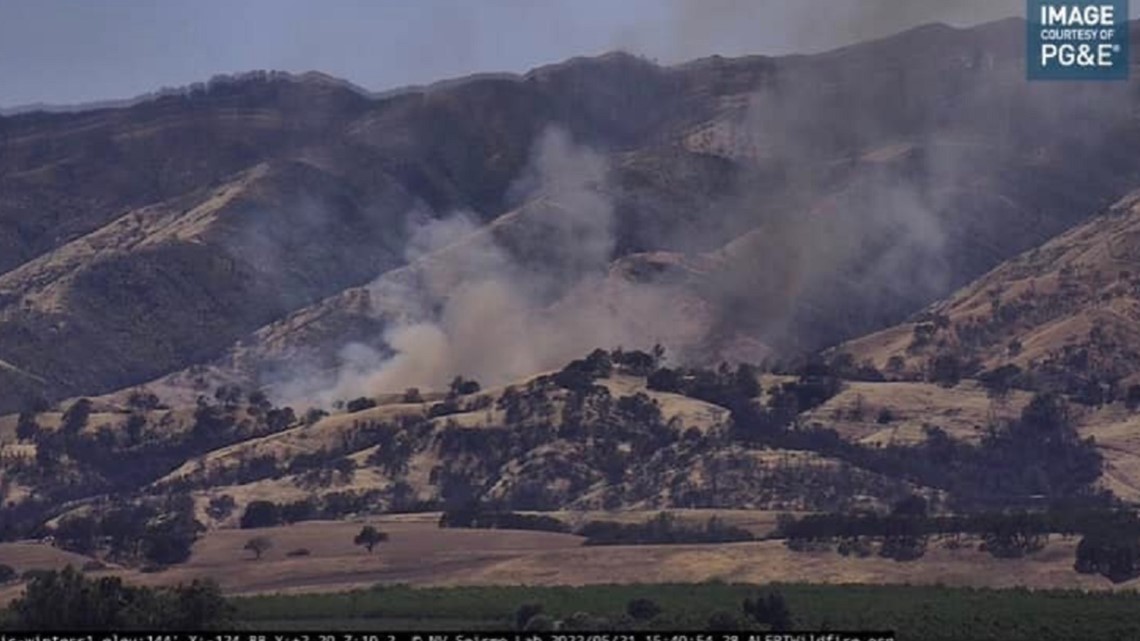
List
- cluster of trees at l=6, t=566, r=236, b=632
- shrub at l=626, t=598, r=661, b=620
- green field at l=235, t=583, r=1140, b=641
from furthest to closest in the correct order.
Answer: shrub at l=626, t=598, r=661, b=620
green field at l=235, t=583, r=1140, b=641
cluster of trees at l=6, t=566, r=236, b=632

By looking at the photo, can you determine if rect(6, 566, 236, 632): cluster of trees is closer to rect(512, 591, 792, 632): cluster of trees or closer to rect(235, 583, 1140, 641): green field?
rect(235, 583, 1140, 641): green field

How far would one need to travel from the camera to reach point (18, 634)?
5866 inches

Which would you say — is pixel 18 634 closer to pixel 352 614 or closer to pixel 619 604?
pixel 352 614

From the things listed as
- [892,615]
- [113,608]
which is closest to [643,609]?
[892,615]

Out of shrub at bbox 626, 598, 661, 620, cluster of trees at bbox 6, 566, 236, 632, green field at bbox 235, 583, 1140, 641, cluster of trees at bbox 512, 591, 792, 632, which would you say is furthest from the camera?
shrub at bbox 626, 598, 661, 620

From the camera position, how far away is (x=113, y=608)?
6348 inches

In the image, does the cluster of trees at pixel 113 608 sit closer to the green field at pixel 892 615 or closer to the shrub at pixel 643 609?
the green field at pixel 892 615

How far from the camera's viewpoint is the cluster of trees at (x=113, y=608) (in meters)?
157

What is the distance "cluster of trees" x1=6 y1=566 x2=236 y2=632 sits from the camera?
515ft

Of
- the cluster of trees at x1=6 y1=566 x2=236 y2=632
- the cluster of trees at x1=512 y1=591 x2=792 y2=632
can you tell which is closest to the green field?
the cluster of trees at x1=512 y1=591 x2=792 y2=632

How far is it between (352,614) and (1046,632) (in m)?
66.7

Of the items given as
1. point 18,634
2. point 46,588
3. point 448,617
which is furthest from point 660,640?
point 448,617

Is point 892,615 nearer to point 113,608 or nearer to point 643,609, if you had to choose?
point 643,609

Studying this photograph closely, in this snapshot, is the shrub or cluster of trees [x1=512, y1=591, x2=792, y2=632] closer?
cluster of trees [x1=512, y1=591, x2=792, y2=632]
